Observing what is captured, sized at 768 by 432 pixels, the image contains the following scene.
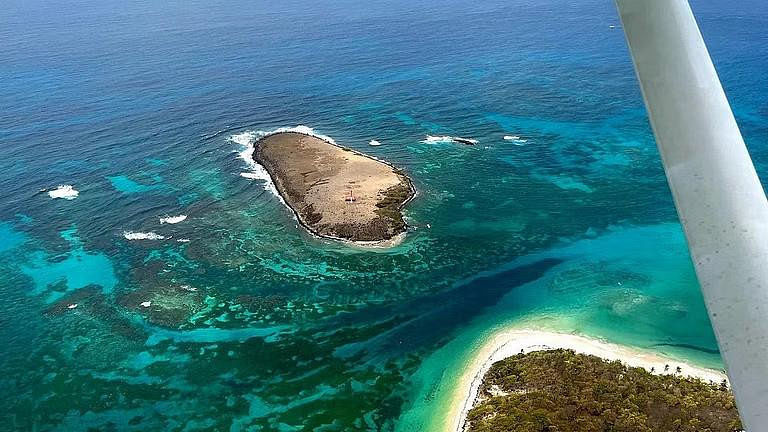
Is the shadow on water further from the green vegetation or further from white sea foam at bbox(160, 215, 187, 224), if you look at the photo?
white sea foam at bbox(160, 215, 187, 224)

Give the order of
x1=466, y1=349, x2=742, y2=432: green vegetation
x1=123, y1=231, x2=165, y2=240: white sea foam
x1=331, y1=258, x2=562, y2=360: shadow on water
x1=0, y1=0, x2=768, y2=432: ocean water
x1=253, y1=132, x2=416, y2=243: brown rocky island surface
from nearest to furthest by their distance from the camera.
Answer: x1=466, y1=349, x2=742, y2=432: green vegetation
x1=0, y1=0, x2=768, y2=432: ocean water
x1=331, y1=258, x2=562, y2=360: shadow on water
x1=253, y1=132, x2=416, y2=243: brown rocky island surface
x1=123, y1=231, x2=165, y2=240: white sea foam

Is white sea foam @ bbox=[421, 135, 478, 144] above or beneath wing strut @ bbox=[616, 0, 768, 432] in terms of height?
beneath

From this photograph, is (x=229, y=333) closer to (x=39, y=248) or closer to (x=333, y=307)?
(x=333, y=307)

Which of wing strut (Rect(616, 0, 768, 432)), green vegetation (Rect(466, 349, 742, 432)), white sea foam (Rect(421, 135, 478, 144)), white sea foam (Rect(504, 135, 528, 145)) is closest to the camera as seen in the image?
wing strut (Rect(616, 0, 768, 432))

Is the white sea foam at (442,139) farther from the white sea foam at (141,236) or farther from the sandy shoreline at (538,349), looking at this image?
the sandy shoreline at (538,349)

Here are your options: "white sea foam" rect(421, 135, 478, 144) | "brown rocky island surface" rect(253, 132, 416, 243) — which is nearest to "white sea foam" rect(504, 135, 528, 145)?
"white sea foam" rect(421, 135, 478, 144)

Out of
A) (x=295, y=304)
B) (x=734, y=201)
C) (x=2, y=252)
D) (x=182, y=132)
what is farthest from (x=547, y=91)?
(x=734, y=201)

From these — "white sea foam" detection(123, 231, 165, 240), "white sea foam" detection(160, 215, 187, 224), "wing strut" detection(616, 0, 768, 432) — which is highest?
"wing strut" detection(616, 0, 768, 432)

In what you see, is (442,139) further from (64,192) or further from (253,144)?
(64,192)

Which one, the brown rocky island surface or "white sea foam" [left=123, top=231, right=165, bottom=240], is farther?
"white sea foam" [left=123, top=231, right=165, bottom=240]
